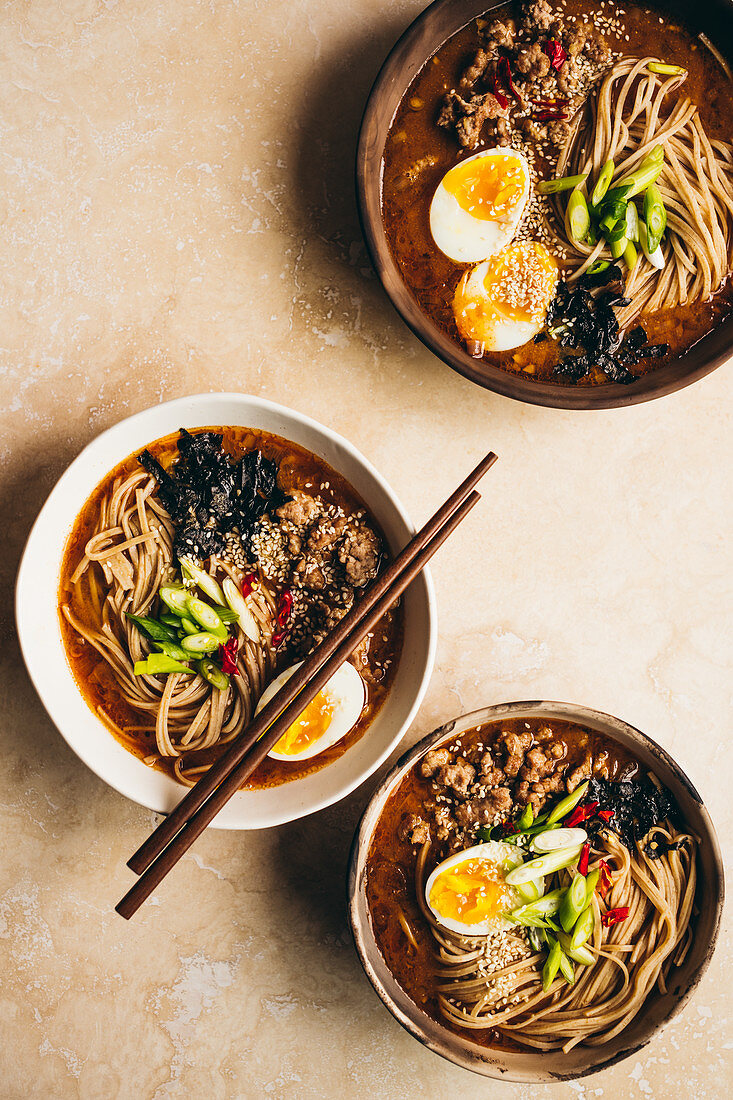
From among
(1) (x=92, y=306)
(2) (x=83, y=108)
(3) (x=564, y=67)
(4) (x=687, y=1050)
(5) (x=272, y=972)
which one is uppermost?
(3) (x=564, y=67)

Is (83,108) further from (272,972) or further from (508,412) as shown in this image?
(272,972)

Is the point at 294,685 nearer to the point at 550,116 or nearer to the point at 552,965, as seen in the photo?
the point at 552,965

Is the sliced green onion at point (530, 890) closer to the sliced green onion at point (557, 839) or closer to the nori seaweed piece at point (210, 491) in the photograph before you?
the sliced green onion at point (557, 839)

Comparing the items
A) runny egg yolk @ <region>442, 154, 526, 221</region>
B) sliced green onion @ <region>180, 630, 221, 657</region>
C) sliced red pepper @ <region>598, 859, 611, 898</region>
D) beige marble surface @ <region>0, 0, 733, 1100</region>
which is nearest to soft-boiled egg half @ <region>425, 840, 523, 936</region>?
sliced red pepper @ <region>598, 859, 611, 898</region>

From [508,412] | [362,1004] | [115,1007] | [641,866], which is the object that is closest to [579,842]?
[641,866]

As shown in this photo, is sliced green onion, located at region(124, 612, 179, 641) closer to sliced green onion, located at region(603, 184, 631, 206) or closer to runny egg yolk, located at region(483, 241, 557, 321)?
runny egg yolk, located at region(483, 241, 557, 321)
